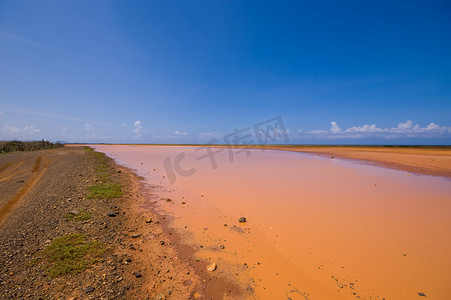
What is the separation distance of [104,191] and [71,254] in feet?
16.5

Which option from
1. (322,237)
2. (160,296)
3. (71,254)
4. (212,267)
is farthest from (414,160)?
(71,254)

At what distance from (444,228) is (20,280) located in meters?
10.4

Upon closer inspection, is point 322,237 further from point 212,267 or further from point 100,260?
point 100,260

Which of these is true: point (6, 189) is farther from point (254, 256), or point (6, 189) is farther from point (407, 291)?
point (407, 291)

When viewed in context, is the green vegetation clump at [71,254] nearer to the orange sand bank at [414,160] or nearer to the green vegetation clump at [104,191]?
the green vegetation clump at [104,191]

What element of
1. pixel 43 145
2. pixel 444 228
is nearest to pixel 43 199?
pixel 444 228

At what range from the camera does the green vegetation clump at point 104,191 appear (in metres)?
7.62

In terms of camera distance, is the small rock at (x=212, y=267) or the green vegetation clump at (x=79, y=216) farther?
the green vegetation clump at (x=79, y=216)

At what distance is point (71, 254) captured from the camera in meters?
3.73

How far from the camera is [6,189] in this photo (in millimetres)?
8141

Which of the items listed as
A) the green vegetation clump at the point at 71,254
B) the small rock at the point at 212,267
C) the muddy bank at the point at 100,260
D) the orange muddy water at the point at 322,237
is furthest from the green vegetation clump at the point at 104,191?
the small rock at the point at 212,267

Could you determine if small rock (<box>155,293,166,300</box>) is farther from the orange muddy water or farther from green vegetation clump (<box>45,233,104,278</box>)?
green vegetation clump (<box>45,233,104,278</box>)

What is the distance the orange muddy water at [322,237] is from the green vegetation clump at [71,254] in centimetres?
195

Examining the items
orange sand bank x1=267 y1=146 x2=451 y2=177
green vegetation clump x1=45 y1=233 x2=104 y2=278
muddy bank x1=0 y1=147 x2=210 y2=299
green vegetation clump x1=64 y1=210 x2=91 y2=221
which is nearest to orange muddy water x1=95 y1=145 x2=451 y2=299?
muddy bank x1=0 y1=147 x2=210 y2=299
